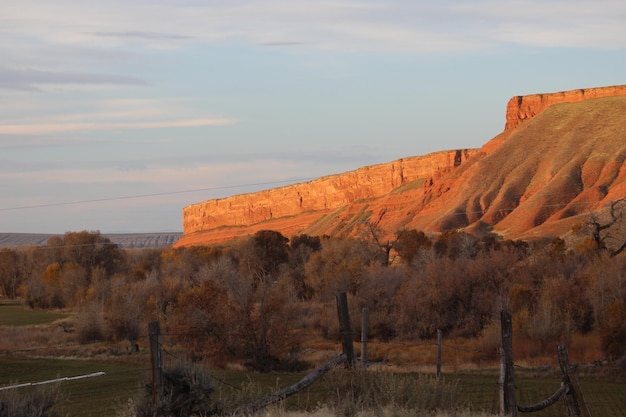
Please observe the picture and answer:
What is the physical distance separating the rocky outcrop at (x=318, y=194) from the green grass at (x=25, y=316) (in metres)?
69.6

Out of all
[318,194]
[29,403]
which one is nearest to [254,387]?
[29,403]

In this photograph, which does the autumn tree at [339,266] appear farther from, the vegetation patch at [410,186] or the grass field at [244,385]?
the vegetation patch at [410,186]

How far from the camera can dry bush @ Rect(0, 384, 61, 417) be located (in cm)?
1008

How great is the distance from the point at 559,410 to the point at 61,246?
71.1 meters

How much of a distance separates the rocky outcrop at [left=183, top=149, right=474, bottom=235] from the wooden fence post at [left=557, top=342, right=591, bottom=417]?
356 feet

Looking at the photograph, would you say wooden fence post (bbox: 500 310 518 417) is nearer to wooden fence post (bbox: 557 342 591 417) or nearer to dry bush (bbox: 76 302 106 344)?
wooden fence post (bbox: 557 342 591 417)

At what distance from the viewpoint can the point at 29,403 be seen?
1033 centimetres

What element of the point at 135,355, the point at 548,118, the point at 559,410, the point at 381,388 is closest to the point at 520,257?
the point at 135,355

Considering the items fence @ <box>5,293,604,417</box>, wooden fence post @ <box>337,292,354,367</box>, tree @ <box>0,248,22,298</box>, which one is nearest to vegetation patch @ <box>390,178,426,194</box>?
tree @ <box>0,248,22,298</box>

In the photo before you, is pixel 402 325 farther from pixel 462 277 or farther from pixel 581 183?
pixel 581 183

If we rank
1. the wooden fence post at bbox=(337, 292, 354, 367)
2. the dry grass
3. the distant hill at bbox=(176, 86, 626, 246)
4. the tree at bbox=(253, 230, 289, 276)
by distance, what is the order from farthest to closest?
1. the distant hill at bbox=(176, 86, 626, 246)
2. the tree at bbox=(253, 230, 289, 276)
3. the wooden fence post at bbox=(337, 292, 354, 367)
4. the dry grass

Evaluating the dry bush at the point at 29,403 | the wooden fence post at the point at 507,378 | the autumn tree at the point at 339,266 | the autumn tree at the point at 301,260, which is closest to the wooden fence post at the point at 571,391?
the wooden fence post at the point at 507,378

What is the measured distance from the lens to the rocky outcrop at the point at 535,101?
406ft

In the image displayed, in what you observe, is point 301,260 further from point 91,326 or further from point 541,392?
point 541,392
